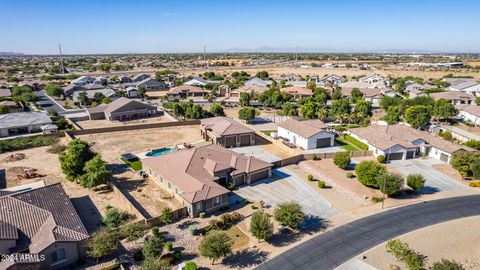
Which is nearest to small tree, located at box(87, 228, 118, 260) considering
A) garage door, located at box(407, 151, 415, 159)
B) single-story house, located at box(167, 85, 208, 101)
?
garage door, located at box(407, 151, 415, 159)

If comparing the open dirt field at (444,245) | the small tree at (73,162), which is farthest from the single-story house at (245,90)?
the open dirt field at (444,245)

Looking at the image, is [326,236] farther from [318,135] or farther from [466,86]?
[466,86]

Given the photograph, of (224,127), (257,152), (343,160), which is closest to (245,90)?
(224,127)

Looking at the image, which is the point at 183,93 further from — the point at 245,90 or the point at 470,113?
the point at 470,113

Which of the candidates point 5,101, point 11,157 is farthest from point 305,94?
point 5,101

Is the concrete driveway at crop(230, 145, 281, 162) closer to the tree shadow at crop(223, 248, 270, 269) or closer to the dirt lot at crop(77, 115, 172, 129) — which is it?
the tree shadow at crop(223, 248, 270, 269)

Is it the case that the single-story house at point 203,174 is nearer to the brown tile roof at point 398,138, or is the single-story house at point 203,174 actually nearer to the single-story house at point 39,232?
the single-story house at point 39,232

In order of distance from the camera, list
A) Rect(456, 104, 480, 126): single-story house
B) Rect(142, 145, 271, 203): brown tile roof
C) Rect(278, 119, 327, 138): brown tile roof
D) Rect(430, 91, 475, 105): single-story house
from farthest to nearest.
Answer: Rect(430, 91, 475, 105): single-story house → Rect(456, 104, 480, 126): single-story house → Rect(278, 119, 327, 138): brown tile roof → Rect(142, 145, 271, 203): brown tile roof

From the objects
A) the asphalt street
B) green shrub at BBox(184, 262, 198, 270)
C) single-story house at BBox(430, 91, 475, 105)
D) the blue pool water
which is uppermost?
single-story house at BBox(430, 91, 475, 105)
